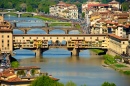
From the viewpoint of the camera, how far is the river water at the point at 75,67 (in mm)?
30803

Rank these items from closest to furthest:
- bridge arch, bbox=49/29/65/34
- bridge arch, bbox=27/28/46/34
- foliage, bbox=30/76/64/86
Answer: foliage, bbox=30/76/64/86, bridge arch, bbox=27/28/46/34, bridge arch, bbox=49/29/65/34

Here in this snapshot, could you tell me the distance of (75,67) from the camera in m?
36.1

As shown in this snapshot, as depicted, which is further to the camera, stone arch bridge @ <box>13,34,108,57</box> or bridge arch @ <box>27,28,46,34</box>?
bridge arch @ <box>27,28,46,34</box>

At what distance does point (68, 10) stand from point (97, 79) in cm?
5705

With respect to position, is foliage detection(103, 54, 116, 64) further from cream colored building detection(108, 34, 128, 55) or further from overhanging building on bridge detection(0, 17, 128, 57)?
cream colored building detection(108, 34, 128, 55)

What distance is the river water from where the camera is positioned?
3080cm

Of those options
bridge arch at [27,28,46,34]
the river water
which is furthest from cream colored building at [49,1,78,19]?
the river water

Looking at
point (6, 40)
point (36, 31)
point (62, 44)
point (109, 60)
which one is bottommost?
point (109, 60)

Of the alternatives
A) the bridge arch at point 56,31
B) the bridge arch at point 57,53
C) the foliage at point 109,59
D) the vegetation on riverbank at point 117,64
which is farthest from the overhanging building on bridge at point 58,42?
the bridge arch at point 56,31

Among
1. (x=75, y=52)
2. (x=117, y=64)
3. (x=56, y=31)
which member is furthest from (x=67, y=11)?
(x=117, y=64)

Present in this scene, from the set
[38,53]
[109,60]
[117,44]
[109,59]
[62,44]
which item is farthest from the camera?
[62,44]

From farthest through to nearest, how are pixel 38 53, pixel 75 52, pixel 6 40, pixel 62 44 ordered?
pixel 62 44
pixel 75 52
pixel 38 53
pixel 6 40

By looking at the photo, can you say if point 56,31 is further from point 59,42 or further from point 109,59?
point 109,59

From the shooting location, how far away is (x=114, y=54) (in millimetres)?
41906
